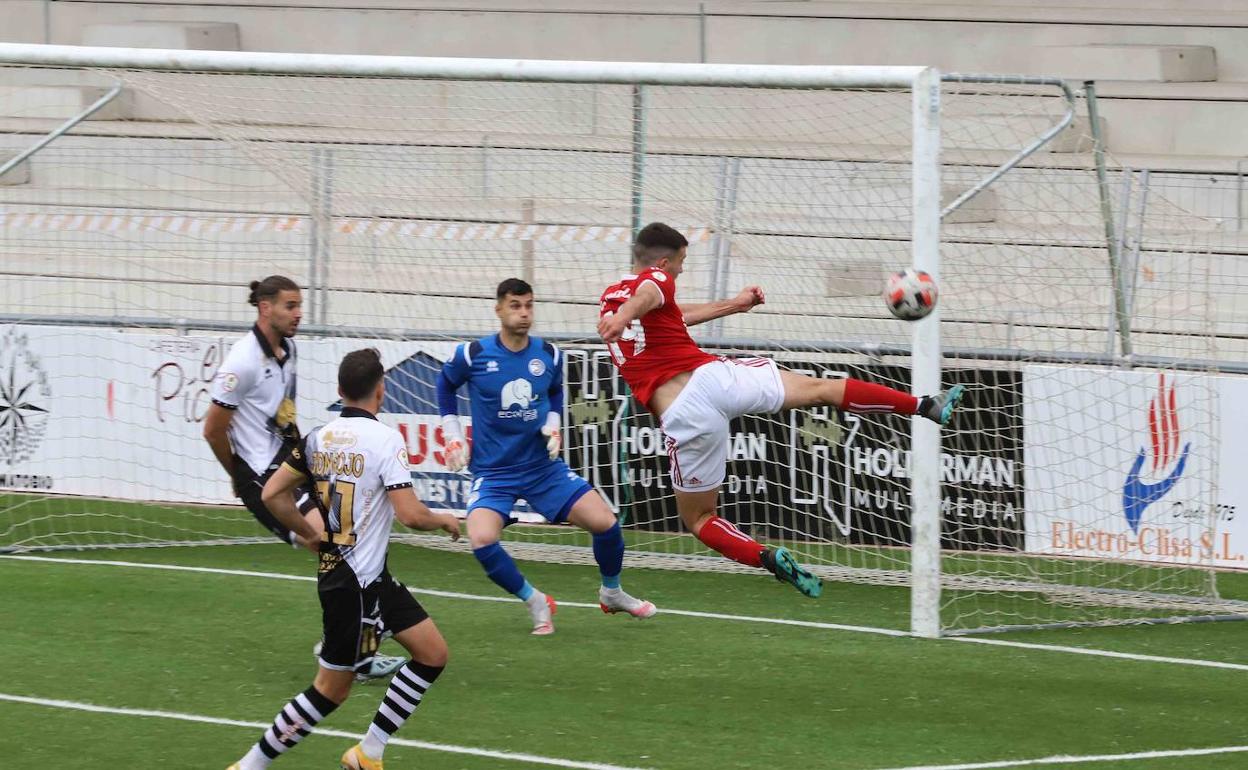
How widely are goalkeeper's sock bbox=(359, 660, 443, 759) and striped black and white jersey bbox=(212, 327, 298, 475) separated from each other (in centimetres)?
274

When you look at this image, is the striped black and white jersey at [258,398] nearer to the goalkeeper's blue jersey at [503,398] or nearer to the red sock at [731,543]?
the goalkeeper's blue jersey at [503,398]

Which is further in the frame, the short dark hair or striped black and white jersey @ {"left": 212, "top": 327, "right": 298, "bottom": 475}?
striped black and white jersey @ {"left": 212, "top": 327, "right": 298, "bottom": 475}

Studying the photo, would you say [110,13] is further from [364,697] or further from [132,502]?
[364,697]

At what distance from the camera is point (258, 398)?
8.42 metres

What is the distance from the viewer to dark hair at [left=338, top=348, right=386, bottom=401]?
6.01 meters

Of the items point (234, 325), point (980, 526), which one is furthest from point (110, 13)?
point (980, 526)

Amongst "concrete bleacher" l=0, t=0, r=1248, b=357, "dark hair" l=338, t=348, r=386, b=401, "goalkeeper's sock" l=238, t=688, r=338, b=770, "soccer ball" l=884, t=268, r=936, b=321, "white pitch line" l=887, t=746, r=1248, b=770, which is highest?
"concrete bleacher" l=0, t=0, r=1248, b=357

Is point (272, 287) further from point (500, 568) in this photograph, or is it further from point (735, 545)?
point (735, 545)

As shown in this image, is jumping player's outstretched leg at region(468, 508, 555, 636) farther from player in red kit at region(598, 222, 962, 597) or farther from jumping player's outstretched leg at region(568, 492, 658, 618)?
player in red kit at region(598, 222, 962, 597)

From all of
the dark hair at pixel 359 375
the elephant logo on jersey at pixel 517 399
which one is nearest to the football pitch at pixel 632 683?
the elephant logo on jersey at pixel 517 399

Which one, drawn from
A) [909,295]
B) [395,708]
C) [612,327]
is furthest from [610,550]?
[395,708]

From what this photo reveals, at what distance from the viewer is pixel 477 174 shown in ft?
41.1

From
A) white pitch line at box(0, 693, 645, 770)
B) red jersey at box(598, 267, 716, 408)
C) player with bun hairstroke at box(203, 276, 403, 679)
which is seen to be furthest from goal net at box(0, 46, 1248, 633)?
white pitch line at box(0, 693, 645, 770)

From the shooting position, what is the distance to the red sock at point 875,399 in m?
7.85
